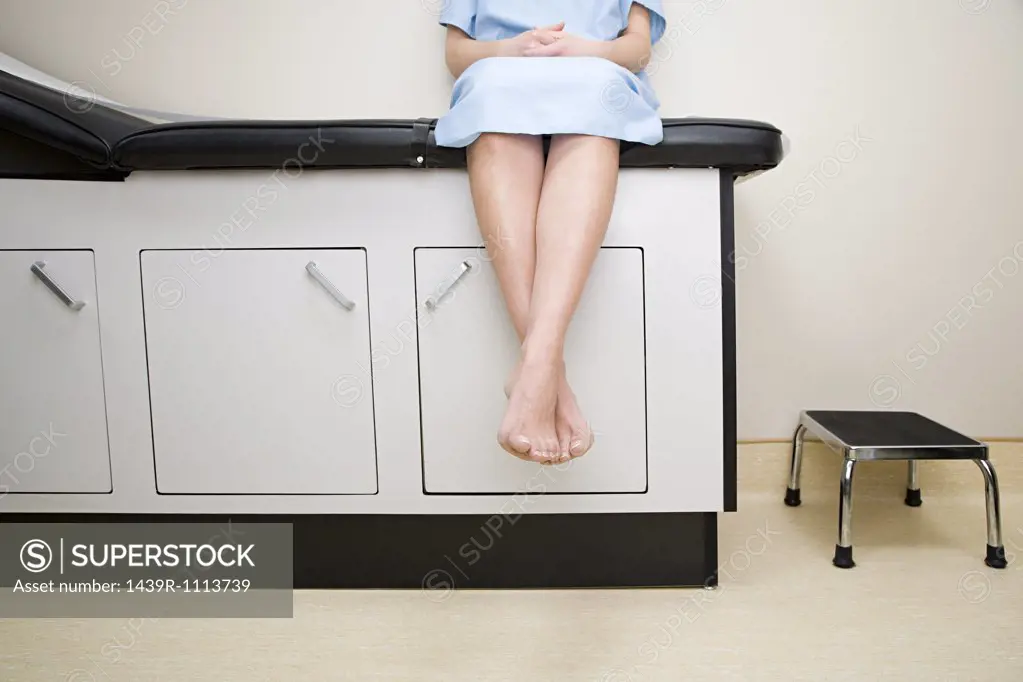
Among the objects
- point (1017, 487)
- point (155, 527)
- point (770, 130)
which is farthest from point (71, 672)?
point (1017, 487)

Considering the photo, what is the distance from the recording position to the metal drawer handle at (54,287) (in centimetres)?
104

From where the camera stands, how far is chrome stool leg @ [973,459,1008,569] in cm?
113

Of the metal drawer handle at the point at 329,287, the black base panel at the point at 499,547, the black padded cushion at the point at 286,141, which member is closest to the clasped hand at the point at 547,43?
the black padded cushion at the point at 286,141

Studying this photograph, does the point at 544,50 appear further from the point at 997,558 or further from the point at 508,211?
the point at 997,558

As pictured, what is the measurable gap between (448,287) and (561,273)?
→ 0.60 feet

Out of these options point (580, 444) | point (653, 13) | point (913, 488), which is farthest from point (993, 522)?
point (653, 13)

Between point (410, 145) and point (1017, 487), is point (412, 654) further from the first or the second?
point (1017, 487)

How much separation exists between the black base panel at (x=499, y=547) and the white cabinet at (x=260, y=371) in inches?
3.2

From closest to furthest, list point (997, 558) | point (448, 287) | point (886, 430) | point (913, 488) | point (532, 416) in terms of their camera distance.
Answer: point (532, 416) → point (448, 287) → point (997, 558) → point (886, 430) → point (913, 488)

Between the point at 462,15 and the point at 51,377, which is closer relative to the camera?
→ the point at 51,377

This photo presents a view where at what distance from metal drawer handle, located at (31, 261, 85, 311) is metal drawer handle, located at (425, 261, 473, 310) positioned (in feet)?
1.70

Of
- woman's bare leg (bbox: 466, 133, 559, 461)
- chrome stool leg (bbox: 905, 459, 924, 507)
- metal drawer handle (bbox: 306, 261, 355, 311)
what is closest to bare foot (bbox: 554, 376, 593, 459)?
woman's bare leg (bbox: 466, 133, 559, 461)

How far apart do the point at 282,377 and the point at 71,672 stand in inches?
17.7

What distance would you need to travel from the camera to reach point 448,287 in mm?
1029
